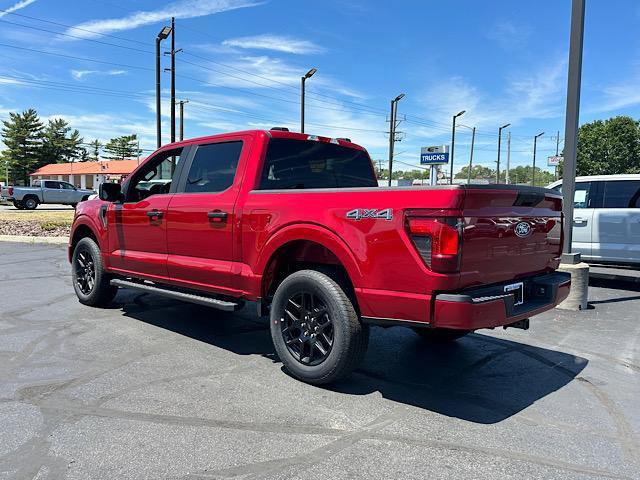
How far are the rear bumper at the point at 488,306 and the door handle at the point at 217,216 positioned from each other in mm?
2171

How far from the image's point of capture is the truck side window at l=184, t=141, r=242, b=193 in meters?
4.82

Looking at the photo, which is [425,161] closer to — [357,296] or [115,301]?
[115,301]

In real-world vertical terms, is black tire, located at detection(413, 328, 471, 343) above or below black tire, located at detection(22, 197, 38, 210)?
below

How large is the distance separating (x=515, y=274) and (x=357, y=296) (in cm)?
122

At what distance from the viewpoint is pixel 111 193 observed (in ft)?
19.5

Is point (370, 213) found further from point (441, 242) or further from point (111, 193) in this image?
point (111, 193)

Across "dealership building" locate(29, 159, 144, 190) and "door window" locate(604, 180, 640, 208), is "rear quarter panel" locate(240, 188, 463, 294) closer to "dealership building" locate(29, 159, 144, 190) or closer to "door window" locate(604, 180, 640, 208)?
"door window" locate(604, 180, 640, 208)

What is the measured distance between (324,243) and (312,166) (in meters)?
1.37

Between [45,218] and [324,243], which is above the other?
[324,243]

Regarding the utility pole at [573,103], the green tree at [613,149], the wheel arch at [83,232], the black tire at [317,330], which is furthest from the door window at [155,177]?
the green tree at [613,149]

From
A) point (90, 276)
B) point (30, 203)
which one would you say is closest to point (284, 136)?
point (90, 276)

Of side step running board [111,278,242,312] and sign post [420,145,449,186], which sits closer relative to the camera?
side step running board [111,278,242,312]

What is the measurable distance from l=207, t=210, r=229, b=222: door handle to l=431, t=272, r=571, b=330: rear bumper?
2171mm

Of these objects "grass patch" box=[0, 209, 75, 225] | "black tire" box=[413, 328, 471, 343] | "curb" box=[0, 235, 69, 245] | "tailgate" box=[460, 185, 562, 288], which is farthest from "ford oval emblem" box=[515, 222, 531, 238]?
"grass patch" box=[0, 209, 75, 225]
